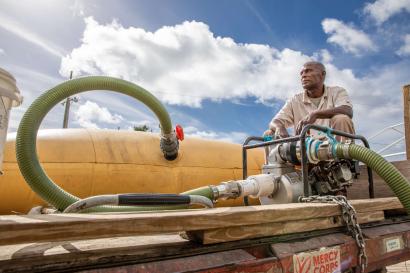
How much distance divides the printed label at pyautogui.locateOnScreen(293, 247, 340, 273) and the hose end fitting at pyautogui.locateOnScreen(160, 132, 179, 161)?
2.44m

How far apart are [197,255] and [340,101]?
2484mm

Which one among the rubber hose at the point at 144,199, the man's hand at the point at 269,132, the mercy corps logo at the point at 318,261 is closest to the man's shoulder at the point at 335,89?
the man's hand at the point at 269,132

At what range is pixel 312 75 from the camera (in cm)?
332

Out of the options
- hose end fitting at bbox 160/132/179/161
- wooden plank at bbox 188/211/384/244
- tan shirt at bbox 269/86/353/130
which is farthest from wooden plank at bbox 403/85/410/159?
hose end fitting at bbox 160/132/179/161

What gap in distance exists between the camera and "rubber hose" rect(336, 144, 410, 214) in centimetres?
207

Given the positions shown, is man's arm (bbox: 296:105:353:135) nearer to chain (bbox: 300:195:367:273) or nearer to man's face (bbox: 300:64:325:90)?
man's face (bbox: 300:64:325:90)

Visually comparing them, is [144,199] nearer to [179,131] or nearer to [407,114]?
[179,131]

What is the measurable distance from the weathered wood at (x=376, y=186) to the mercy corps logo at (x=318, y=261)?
168cm

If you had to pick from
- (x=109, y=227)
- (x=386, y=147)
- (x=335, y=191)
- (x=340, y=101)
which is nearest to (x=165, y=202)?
(x=109, y=227)

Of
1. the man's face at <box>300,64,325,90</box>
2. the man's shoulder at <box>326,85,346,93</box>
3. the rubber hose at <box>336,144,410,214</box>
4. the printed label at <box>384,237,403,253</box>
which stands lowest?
the printed label at <box>384,237,403,253</box>

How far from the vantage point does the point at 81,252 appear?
3.73 feet

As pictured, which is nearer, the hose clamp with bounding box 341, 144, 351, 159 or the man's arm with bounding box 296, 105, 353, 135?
the hose clamp with bounding box 341, 144, 351, 159

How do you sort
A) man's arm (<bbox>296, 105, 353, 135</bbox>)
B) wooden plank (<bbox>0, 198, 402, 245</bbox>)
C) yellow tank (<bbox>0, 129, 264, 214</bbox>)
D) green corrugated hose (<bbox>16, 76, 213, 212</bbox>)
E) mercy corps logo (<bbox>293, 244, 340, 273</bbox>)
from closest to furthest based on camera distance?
wooden plank (<bbox>0, 198, 402, 245</bbox>) → mercy corps logo (<bbox>293, 244, 340, 273</bbox>) → green corrugated hose (<bbox>16, 76, 213, 212</bbox>) → man's arm (<bbox>296, 105, 353, 135</bbox>) → yellow tank (<bbox>0, 129, 264, 214</bbox>)

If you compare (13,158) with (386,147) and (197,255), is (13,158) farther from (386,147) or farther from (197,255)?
(386,147)
